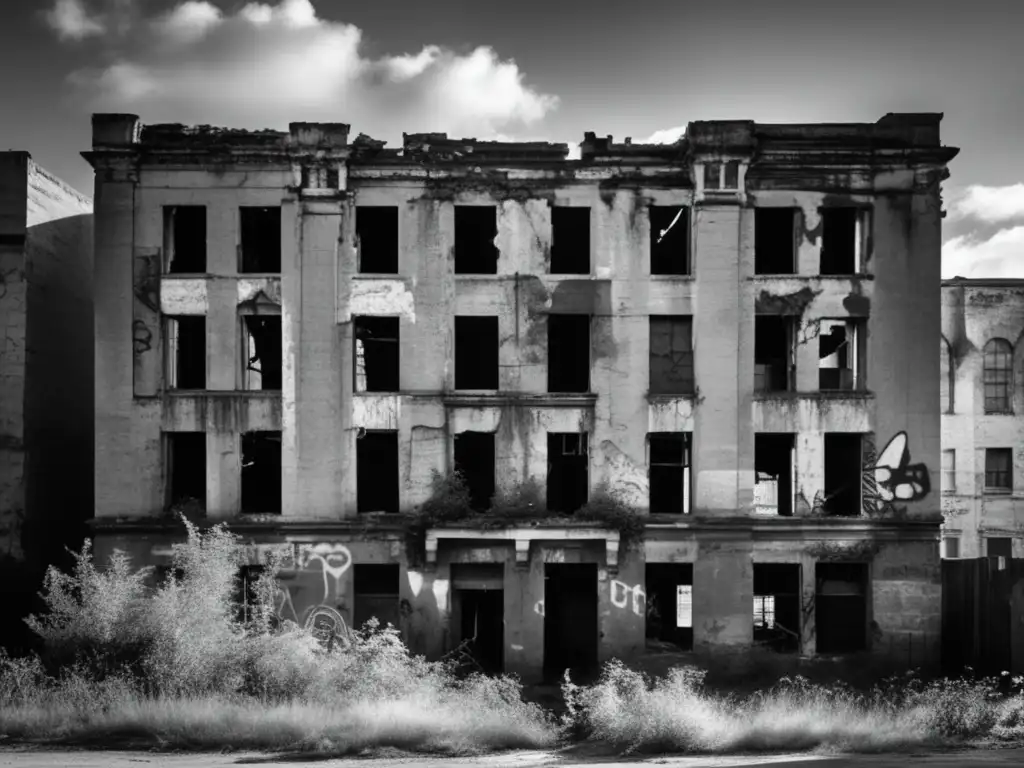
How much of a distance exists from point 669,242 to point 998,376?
1900 cm

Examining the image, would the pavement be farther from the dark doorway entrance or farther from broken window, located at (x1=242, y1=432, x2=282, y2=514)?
broken window, located at (x1=242, y1=432, x2=282, y2=514)

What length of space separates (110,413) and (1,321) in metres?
3.55

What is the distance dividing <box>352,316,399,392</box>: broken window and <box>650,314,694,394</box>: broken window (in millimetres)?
6251

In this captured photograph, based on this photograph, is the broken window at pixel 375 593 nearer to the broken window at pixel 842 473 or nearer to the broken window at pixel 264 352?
the broken window at pixel 264 352

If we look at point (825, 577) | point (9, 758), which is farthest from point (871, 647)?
point (9, 758)

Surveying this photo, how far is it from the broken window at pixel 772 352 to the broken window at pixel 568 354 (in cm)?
417

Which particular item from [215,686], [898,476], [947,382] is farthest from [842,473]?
[947,382]

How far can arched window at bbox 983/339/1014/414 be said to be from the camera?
107 feet

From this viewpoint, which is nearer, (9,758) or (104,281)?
(9,758)

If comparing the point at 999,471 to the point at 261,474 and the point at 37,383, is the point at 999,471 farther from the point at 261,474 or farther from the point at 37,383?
the point at 37,383

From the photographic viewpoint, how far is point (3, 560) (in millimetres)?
19906

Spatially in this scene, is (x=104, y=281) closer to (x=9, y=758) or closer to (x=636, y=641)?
(x=9, y=758)

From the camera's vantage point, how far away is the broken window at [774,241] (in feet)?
68.6

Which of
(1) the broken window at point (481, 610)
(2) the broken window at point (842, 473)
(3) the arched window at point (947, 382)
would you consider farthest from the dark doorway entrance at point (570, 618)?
(3) the arched window at point (947, 382)
